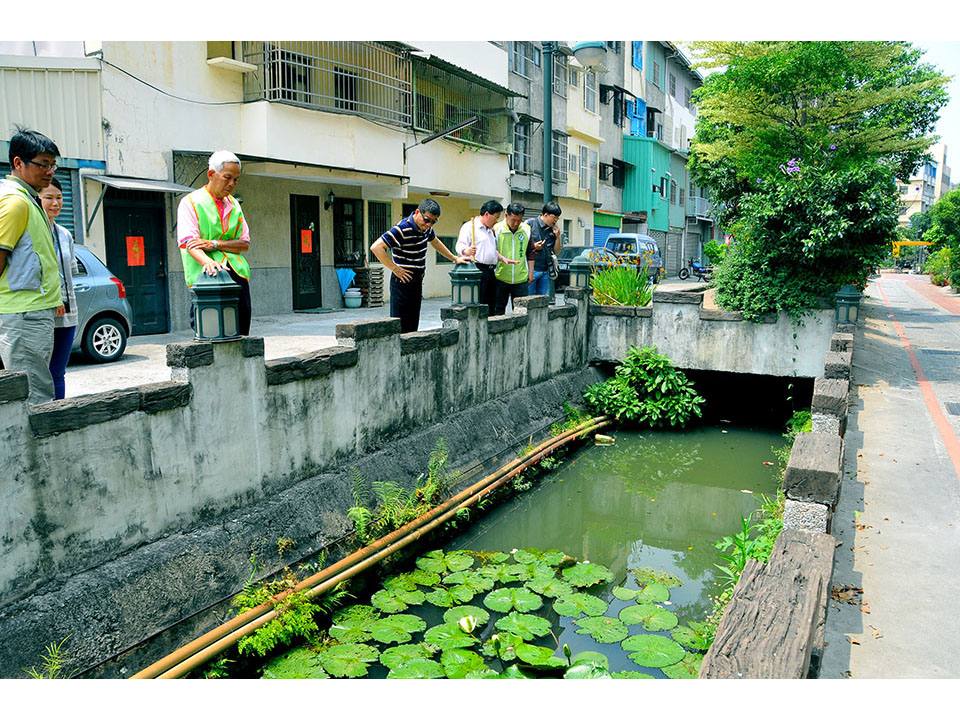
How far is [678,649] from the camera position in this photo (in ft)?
15.4

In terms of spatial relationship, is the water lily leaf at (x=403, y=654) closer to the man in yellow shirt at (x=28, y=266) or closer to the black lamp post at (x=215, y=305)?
the black lamp post at (x=215, y=305)

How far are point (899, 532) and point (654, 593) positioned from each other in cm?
169

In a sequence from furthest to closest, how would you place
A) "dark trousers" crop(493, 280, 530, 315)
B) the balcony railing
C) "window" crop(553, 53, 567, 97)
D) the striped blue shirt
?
"window" crop(553, 53, 567, 97) → the balcony railing → "dark trousers" crop(493, 280, 530, 315) → the striped blue shirt

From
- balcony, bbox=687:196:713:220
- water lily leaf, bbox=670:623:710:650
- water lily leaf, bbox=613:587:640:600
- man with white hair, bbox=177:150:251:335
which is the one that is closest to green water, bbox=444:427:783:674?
water lily leaf, bbox=613:587:640:600

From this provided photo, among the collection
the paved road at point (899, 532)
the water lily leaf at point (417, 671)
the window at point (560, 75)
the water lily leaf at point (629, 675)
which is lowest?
the water lily leaf at point (629, 675)

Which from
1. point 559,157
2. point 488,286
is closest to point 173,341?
point 488,286

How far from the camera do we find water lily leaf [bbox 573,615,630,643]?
4.92m

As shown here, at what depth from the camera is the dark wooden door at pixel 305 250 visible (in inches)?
605

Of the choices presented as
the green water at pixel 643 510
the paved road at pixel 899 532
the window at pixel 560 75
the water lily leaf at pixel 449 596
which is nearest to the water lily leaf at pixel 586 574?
the green water at pixel 643 510

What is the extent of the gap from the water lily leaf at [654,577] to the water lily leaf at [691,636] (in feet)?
2.45

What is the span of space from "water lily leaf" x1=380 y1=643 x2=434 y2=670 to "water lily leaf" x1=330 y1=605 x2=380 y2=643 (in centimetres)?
27

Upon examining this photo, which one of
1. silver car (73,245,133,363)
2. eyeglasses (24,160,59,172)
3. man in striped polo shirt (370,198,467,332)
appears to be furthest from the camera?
silver car (73,245,133,363)

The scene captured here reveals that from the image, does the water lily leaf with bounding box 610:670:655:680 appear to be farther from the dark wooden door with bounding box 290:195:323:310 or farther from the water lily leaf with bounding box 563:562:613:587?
the dark wooden door with bounding box 290:195:323:310

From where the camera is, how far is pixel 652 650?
15.4 feet
